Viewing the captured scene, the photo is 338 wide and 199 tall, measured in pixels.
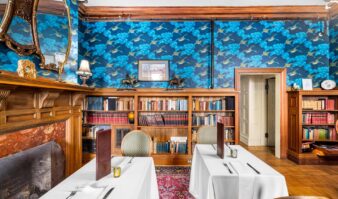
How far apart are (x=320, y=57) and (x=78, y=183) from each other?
5.46m

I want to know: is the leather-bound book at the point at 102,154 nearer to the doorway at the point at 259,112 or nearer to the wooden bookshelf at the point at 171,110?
the wooden bookshelf at the point at 171,110

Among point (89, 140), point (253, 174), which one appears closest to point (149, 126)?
point (89, 140)

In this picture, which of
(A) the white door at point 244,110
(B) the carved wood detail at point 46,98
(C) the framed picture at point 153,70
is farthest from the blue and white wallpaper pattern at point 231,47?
(B) the carved wood detail at point 46,98

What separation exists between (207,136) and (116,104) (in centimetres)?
215

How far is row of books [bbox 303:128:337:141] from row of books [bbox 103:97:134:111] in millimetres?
3915

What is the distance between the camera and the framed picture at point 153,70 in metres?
4.55

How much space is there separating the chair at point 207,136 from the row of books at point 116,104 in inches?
68.1

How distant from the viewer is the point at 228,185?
184cm

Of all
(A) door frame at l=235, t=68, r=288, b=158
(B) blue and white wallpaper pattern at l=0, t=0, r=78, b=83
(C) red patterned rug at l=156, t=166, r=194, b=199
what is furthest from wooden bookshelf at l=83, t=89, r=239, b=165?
(B) blue and white wallpaper pattern at l=0, t=0, r=78, b=83

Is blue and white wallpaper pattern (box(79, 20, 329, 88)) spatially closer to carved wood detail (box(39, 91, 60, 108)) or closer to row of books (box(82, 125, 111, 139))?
row of books (box(82, 125, 111, 139))

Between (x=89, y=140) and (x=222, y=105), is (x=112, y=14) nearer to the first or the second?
(x=89, y=140)

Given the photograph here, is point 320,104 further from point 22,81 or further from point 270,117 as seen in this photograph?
point 22,81

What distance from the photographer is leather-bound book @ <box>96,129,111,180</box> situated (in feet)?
5.56

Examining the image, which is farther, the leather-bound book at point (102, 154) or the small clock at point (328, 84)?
the small clock at point (328, 84)
